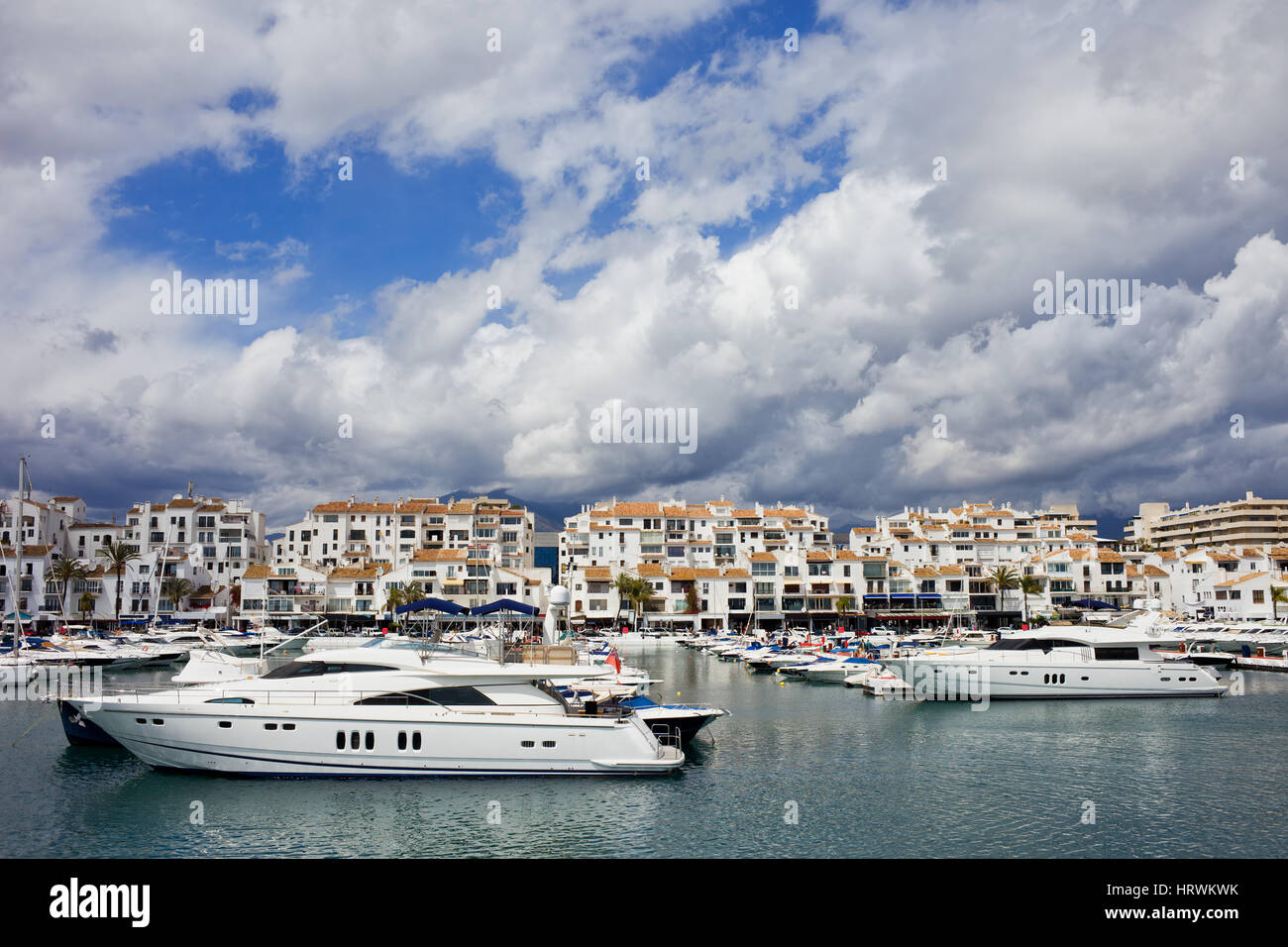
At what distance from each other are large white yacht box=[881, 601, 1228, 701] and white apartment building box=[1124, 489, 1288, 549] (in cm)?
11854

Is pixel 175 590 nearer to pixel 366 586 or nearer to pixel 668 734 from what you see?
pixel 366 586

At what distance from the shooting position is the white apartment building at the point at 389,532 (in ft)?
365

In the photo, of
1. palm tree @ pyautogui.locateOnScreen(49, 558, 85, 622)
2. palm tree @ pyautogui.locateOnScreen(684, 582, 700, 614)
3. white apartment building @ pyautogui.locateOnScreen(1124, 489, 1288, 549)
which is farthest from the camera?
white apartment building @ pyautogui.locateOnScreen(1124, 489, 1288, 549)

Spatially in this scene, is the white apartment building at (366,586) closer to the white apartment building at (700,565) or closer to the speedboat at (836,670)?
the white apartment building at (700,565)

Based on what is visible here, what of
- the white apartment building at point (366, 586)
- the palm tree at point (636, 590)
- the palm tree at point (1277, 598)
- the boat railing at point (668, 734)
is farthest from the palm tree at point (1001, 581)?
the boat railing at point (668, 734)

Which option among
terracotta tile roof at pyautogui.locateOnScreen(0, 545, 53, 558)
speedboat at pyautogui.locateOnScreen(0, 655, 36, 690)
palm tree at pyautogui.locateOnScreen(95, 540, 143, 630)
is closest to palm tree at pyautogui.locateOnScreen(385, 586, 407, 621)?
palm tree at pyautogui.locateOnScreen(95, 540, 143, 630)

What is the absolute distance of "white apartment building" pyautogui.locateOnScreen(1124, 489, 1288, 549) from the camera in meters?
144

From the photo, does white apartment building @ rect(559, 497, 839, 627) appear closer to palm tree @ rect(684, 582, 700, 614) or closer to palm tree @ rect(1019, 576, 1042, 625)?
palm tree @ rect(684, 582, 700, 614)

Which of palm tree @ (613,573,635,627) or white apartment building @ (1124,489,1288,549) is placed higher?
white apartment building @ (1124,489,1288,549)

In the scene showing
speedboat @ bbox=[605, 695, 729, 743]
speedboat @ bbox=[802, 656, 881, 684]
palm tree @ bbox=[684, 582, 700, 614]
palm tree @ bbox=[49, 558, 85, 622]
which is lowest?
speedboat @ bbox=[802, 656, 881, 684]

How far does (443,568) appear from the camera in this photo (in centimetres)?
10125

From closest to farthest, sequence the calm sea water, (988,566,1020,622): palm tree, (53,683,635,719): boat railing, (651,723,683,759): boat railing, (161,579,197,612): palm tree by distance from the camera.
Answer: the calm sea water → (53,683,635,719): boat railing → (651,723,683,759): boat railing → (161,579,197,612): palm tree → (988,566,1020,622): palm tree

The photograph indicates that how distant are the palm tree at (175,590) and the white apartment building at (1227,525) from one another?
14424 centimetres
